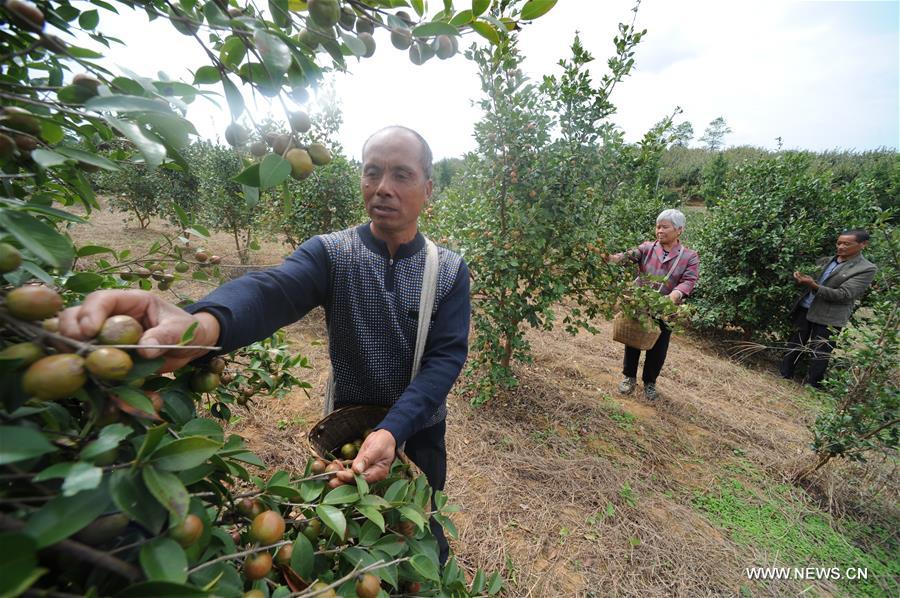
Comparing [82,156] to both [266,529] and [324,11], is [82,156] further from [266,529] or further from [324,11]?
[266,529]

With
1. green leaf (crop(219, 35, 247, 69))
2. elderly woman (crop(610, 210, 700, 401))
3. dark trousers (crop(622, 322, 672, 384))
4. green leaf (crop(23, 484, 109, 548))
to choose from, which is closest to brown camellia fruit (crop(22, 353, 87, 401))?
green leaf (crop(23, 484, 109, 548))

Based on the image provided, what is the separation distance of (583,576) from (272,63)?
9.22ft

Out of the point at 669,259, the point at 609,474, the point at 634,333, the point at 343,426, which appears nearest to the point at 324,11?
the point at 343,426

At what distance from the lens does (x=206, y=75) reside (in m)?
0.81

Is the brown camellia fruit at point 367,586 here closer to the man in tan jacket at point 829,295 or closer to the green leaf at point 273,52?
the green leaf at point 273,52

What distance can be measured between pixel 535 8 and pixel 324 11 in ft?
1.42

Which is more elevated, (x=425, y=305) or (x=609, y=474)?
(x=425, y=305)

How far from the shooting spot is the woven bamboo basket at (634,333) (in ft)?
11.7

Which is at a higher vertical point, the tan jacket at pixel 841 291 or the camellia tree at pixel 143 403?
the camellia tree at pixel 143 403

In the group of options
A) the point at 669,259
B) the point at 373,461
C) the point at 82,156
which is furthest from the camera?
the point at 669,259

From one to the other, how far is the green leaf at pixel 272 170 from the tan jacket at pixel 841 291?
252 inches

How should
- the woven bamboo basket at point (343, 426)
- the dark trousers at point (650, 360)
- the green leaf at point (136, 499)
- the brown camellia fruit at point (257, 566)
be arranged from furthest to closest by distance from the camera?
the dark trousers at point (650, 360) → the woven bamboo basket at point (343, 426) → the brown camellia fruit at point (257, 566) → the green leaf at point (136, 499)

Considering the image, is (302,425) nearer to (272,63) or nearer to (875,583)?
(272,63)

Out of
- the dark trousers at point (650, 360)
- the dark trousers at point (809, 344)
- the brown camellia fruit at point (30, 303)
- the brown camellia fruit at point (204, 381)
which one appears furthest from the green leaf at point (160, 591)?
the dark trousers at point (809, 344)
